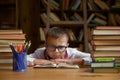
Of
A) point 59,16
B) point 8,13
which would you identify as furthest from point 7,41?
point 8,13

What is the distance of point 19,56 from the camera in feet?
6.18

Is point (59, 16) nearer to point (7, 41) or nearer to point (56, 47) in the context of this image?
point (56, 47)

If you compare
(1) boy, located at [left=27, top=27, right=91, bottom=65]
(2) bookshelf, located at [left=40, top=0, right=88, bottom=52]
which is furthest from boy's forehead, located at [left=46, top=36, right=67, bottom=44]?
(2) bookshelf, located at [left=40, top=0, right=88, bottom=52]

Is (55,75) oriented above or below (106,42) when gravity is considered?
below

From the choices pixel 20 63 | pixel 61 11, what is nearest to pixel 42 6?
pixel 61 11

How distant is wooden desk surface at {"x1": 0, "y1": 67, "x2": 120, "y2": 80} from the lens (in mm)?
1655

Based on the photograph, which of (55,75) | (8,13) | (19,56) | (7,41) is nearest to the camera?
(55,75)

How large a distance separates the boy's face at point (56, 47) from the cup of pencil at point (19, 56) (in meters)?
0.31

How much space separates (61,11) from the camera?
4.80 metres

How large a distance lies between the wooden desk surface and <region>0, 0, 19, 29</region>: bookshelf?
3.10 m

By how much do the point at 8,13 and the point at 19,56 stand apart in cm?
331

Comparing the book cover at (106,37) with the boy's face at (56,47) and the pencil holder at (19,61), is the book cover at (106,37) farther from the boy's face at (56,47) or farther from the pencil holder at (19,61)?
the pencil holder at (19,61)

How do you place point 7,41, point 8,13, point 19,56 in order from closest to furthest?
point 19,56 → point 7,41 → point 8,13

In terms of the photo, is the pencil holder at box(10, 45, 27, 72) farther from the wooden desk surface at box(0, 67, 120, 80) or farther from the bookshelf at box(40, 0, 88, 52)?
the bookshelf at box(40, 0, 88, 52)
